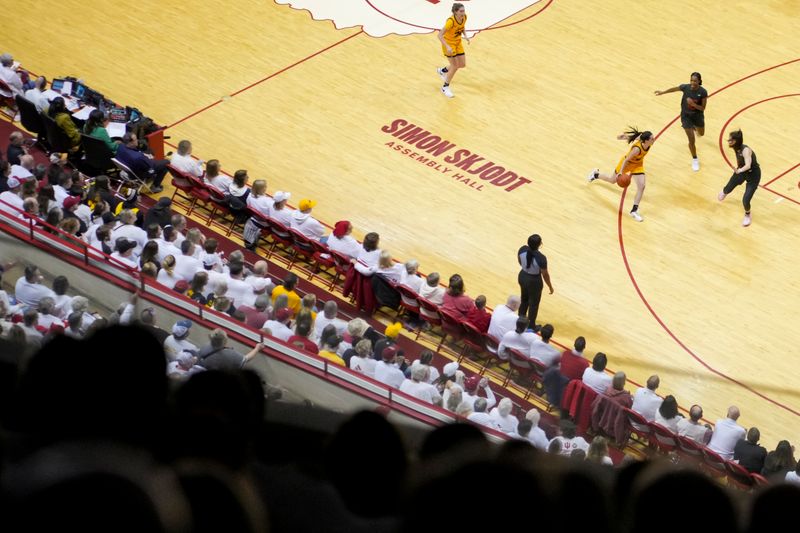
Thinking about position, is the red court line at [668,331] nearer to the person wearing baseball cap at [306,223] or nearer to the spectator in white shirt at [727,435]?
Answer: the spectator in white shirt at [727,435]

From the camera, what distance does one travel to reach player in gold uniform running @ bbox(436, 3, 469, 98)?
58.0 ft

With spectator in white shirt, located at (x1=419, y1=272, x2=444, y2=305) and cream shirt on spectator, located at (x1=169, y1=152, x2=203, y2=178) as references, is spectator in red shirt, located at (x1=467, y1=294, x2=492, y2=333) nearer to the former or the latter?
spectator in white shirt, located at (x1=419, y1=272, x2=444, y2=305)

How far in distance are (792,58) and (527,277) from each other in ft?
32.5

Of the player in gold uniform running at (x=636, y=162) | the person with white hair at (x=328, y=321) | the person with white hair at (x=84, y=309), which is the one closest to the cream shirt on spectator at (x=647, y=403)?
the person with white hair at (x=328, y=321)

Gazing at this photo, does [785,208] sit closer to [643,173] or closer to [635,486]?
[643,173]

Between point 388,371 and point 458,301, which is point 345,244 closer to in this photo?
point 458,301

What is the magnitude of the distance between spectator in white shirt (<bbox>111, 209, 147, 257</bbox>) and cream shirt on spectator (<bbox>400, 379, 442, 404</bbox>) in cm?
401

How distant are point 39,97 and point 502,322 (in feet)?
26.6

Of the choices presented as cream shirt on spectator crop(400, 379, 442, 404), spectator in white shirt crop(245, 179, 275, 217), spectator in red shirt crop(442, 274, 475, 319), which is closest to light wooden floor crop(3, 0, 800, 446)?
spectator in white shirt crop(245, 179, 275, 217)

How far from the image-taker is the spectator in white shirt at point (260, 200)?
47.1ft

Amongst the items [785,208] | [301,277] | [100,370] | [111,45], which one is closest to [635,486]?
[100,370]

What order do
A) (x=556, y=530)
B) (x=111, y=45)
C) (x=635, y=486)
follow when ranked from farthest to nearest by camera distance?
(x=111, y=45), (x=635, y=486), (x=556, y=530)

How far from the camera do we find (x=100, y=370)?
2.73m

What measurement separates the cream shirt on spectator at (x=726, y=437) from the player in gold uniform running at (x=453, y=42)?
8.71 metres
